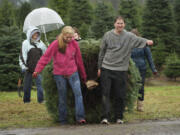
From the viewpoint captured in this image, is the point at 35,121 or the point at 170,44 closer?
the point at 35,121

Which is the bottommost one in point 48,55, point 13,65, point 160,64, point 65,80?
point 160,64

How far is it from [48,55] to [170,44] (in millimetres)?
26441

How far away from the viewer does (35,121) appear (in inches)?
268

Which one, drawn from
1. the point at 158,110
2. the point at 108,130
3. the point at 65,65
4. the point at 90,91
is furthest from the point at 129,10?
the point at 108,130

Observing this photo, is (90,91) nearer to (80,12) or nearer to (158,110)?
(158,110)

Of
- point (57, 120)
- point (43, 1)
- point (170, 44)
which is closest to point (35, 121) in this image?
point (57, 120)

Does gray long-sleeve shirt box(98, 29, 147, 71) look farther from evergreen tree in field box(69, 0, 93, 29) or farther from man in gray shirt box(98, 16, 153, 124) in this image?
evergreen tree in field box(69, 0, 93, 29)

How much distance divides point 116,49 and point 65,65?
0.96m

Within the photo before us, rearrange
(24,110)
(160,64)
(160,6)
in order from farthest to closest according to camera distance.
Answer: (160,6) < (160,64) < (24,110)

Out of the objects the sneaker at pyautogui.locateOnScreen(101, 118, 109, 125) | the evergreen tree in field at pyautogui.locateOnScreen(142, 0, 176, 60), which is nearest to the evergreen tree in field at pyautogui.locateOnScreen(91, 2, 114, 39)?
the evergreen tree in field at pyautogui.locateOnScreen(142, 0, 176, 60)

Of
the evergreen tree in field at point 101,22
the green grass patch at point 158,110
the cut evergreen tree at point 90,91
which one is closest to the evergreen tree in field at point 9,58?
the evergreen tree in field at point 101,22

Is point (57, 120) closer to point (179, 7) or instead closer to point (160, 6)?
point (160, 6)

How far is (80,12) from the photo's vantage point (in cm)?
3684

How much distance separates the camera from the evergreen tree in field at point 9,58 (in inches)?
721
